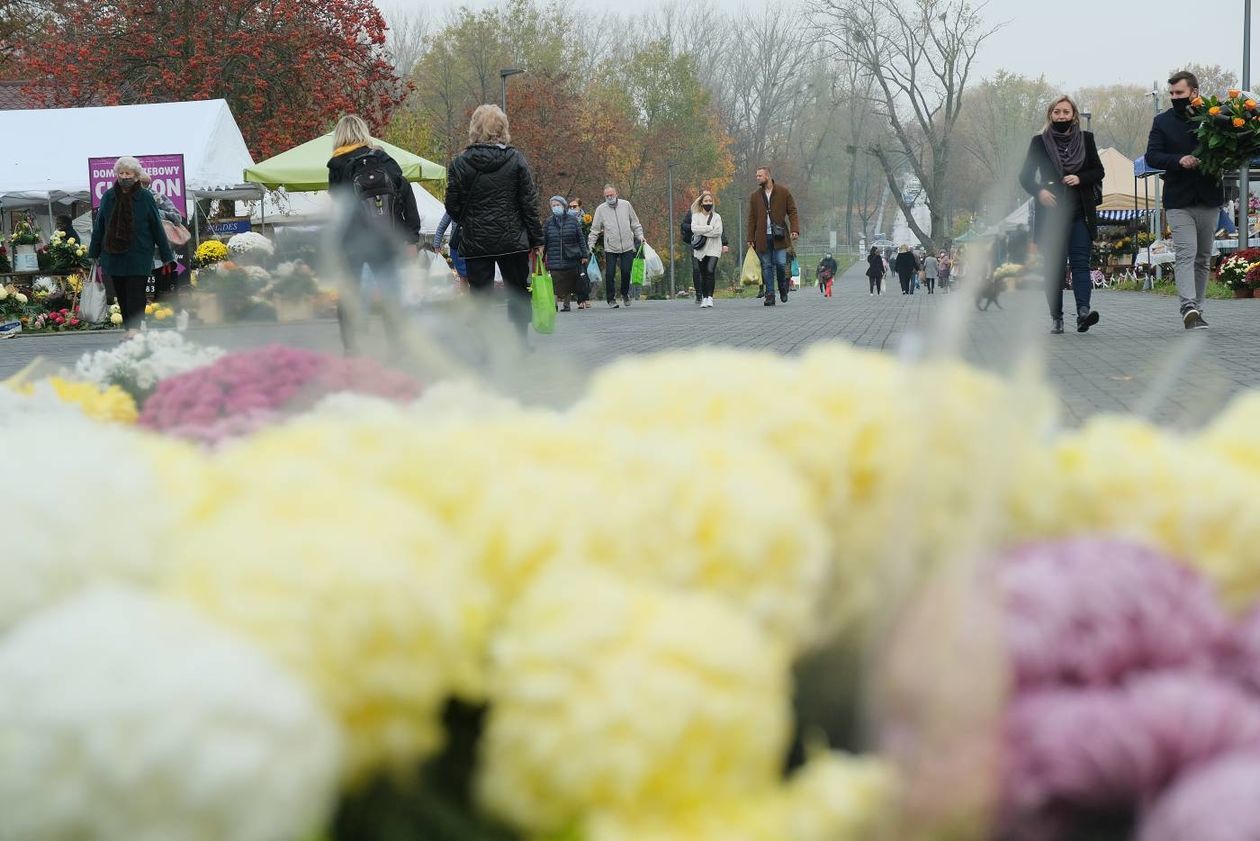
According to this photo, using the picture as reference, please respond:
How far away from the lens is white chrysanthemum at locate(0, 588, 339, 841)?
0.65 m

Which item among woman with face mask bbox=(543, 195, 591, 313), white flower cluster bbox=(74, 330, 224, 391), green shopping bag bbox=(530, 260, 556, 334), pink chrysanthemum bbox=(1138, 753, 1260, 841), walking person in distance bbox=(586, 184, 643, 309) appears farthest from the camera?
walking person in distance bbox=(586, 184, 643, 309)

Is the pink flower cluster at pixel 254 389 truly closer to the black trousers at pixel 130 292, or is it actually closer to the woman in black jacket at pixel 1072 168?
the woman in black jacket at pixel 1072 168

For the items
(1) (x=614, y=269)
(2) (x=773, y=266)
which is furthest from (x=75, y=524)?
(1) (x=614, y=269)

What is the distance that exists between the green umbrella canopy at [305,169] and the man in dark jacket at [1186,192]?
38.7 feet

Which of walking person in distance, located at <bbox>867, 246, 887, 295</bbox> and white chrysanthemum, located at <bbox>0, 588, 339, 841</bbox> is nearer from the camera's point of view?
white chrysanthemum, located at <bbox>0, 588, 339, 841</bbox>

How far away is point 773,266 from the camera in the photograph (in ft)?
74.3

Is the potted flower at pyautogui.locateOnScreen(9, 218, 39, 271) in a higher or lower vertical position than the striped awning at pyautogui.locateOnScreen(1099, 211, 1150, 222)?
lower

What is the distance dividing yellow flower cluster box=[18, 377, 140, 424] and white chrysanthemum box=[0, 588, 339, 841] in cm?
113

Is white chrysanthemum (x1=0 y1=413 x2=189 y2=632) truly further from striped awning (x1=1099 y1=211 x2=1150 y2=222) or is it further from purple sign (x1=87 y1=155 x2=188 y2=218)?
striped awning (x1=1099 y1=211 x2=1150 y2=222)

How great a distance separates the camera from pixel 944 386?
94 cm

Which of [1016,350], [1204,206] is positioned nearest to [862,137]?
[1204,206]

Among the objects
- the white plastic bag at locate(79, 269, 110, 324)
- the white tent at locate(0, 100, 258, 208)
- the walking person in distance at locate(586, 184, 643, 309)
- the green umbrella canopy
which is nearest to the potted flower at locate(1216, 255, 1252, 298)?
the walking person in distance at locate(586, 184, 643, 309)

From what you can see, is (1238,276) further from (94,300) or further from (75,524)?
(75,524)

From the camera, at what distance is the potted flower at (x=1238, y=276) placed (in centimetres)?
2189
